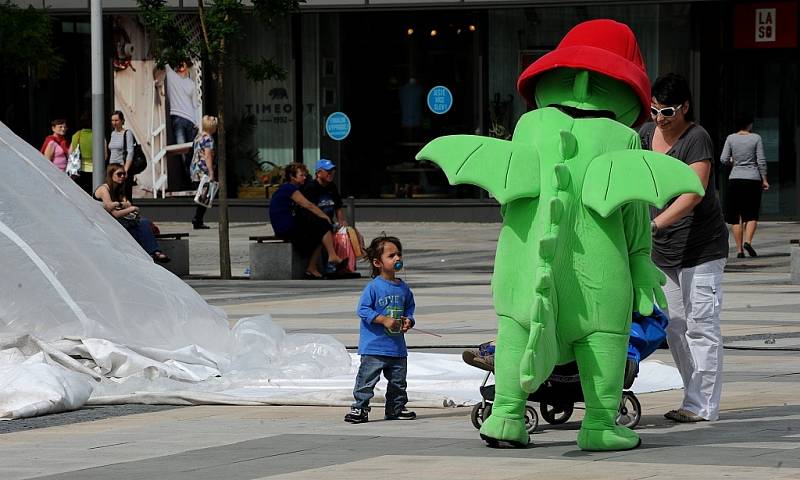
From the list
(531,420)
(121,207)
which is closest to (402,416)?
(531,420)

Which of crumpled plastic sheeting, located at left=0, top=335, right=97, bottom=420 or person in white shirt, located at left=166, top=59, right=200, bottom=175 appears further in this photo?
person in white shirt, located at left=166, top=59, right=200, bottom=175

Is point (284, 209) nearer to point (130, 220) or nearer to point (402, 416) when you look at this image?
point (130, 220)

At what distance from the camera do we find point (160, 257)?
19453mm

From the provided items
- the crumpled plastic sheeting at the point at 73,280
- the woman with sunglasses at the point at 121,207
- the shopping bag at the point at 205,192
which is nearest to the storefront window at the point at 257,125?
the shopping bag at the point at 205,192

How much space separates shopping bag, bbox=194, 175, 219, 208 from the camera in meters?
27.9

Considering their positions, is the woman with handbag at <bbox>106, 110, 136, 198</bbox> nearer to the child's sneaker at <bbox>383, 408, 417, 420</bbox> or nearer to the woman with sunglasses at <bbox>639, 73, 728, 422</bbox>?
the child's sneaker at <bbox>383, 408, 417, 420</bbox>

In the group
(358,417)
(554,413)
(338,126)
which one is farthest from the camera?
(338,126)

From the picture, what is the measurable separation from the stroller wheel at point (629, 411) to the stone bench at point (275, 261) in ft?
36.6

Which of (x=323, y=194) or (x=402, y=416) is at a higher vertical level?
(x=323, y=194)

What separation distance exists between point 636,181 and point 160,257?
12636 mm

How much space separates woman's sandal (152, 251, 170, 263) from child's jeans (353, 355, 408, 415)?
1051 centimetres

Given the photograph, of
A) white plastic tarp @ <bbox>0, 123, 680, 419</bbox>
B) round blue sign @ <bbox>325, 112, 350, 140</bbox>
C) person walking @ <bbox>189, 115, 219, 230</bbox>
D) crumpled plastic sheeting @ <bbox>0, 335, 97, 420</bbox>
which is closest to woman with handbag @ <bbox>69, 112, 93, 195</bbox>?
person walking @ <bbox>189, 115, 219, 230</bbox>

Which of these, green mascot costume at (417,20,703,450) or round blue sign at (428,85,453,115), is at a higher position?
round blue sign at (428,85,453,115)

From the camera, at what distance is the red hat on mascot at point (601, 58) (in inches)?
308
